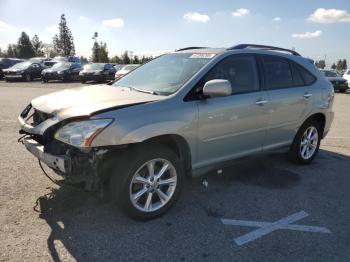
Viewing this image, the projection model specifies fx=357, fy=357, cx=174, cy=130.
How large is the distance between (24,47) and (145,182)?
85.1 metres

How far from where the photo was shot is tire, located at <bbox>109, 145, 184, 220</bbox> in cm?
348

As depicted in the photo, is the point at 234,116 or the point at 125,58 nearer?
the point at 234,116

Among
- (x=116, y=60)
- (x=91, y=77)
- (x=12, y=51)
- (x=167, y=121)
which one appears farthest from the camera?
(x=12, y=51)

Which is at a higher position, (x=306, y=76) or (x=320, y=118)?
(x=306, y=76)

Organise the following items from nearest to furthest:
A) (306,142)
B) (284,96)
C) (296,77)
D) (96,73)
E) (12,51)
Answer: (284,96) → (296,77) → (306,142) → (96,73) → (12,51)

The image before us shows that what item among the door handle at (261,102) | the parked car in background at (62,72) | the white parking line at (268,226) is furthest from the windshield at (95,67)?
the white parking line at (268,226)

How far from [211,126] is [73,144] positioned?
5.19 feet

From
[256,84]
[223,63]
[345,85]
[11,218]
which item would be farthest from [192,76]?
[345,85]

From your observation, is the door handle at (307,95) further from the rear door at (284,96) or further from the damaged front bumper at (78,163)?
the damaged front bumper at (78,163)

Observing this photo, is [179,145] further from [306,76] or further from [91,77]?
[91,77]

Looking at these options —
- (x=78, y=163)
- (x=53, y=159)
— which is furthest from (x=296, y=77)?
(x=53, y=159)

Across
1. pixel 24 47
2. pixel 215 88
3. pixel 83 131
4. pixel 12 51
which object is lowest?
pixel 83 131

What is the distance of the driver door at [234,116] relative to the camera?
4.09 meters

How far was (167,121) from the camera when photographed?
12.0ft
